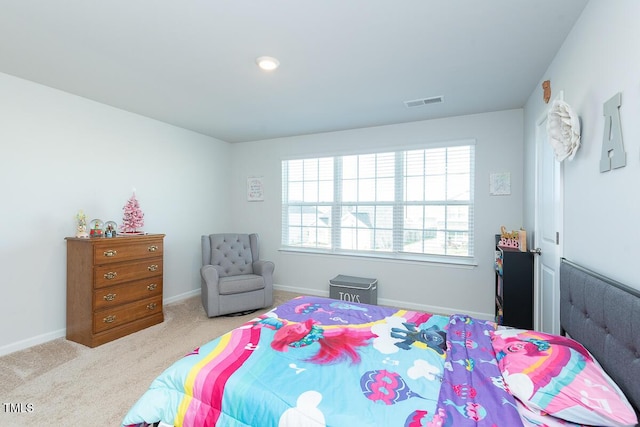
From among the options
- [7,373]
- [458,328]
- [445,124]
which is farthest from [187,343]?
[445,124]

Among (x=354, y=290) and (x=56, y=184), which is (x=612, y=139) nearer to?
(x=354, y=290)

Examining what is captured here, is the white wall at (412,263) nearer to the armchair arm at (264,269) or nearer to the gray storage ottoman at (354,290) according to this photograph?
the gray storage ottoman at (354,290)

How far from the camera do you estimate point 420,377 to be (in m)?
1.34

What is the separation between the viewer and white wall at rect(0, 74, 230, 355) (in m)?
2.73

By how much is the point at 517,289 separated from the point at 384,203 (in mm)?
1961

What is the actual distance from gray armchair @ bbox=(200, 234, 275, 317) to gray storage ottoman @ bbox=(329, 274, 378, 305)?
875 mm

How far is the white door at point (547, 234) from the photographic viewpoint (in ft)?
7.18

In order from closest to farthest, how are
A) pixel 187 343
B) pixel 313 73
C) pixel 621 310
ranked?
pixel 621 310, pixel 313 73, pixel 187 343

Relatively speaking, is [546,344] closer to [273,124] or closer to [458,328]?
[458,328]

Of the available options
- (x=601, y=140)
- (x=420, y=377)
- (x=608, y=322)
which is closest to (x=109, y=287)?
(x=420, y=377)

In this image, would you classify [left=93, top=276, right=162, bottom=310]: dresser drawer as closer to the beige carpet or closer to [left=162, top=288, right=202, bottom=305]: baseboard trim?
the beige carpet

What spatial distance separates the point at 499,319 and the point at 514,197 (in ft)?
4.68

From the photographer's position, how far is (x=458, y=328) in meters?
1.85

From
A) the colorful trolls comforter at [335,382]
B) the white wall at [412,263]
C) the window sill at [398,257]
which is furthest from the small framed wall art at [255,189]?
the colorful trolls comforter at [335,382]
